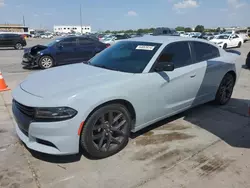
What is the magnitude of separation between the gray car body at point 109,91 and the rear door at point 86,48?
764 cm

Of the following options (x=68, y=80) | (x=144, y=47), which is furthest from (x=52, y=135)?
(x=144, y=47)

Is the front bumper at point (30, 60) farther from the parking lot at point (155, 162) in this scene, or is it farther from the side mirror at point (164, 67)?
the side mirror at point (164, 67)

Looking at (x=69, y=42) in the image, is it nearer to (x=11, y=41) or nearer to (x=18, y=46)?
(x=11, y=41)

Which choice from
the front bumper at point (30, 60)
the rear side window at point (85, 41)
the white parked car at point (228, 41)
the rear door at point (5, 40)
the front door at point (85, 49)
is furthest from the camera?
the rear door at point (5, 40)

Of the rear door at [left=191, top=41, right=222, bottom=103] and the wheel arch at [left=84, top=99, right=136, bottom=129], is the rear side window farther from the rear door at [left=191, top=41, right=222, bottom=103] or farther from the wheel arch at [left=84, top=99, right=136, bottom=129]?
the wheel arch at [left=84, top=99, right=136, bottom=129]

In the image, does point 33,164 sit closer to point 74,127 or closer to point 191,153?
point 74,127

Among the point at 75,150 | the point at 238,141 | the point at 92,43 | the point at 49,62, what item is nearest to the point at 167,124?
the point at 238,141

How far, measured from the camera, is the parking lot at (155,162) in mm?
2570

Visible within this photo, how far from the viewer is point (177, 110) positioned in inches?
152

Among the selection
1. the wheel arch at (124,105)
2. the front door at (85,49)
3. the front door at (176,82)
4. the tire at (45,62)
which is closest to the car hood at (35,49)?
the tire at (45,62)

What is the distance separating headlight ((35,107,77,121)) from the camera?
8.42ft

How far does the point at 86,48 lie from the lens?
37.5 ft

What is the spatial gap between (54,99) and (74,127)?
0.40 meters

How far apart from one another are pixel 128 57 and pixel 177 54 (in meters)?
0.85
